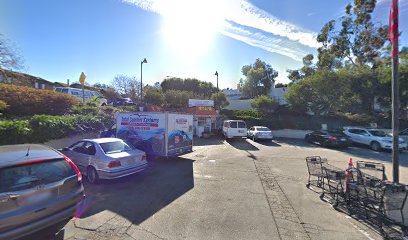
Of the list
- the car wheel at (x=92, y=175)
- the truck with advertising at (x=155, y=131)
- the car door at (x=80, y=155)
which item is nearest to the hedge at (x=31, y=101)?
the truck with advertising at (x=155, y=131)

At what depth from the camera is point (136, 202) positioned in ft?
18.7

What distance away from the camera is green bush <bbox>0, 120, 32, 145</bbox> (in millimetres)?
9562

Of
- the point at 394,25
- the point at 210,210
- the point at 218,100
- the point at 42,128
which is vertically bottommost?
the point at 210,210

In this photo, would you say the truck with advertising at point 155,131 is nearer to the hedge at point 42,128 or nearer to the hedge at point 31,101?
the hedge at point 42,128

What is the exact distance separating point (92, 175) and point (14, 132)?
5465 mm

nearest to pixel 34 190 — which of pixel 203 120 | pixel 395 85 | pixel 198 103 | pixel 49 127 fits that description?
pixel 395 85

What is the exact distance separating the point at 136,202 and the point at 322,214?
Answer: 14.5 feet

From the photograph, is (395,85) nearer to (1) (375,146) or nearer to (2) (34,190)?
(2) (34,190)

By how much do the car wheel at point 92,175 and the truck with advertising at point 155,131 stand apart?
363cm

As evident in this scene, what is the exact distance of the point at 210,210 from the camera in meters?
5.28

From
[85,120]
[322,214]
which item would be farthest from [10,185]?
[85,120]

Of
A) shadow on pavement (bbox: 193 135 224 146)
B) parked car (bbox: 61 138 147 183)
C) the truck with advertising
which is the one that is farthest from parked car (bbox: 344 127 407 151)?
parked car (bbox: 61 138 147 183)

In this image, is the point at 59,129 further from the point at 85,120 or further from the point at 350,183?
the point at 350,183

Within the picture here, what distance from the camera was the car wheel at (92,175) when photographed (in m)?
7.28
